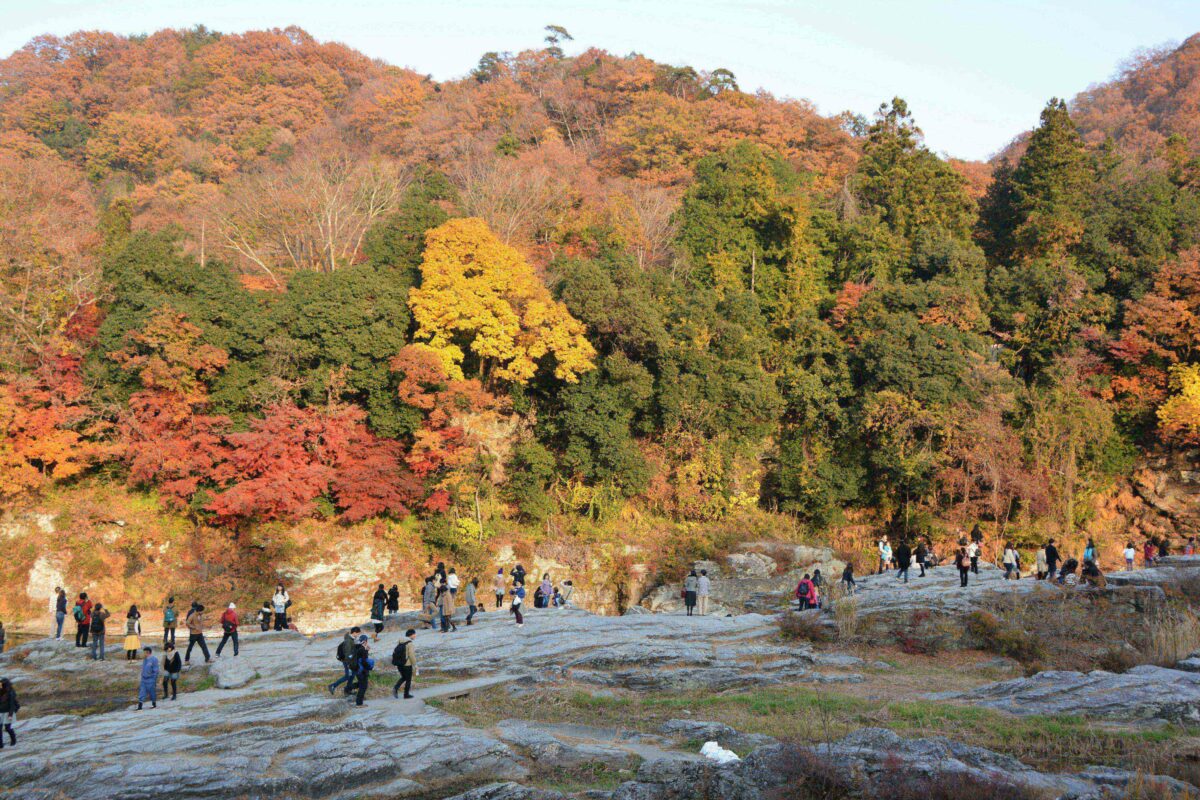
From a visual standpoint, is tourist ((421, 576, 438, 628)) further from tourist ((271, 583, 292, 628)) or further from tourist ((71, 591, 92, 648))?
tourist ((71, 591, 92, 648))

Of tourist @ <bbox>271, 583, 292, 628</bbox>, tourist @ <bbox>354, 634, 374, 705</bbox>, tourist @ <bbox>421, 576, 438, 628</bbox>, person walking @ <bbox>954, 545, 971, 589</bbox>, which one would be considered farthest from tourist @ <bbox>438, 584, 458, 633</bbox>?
person walking @ <bbox>954, 545, 971, 589</bbox>

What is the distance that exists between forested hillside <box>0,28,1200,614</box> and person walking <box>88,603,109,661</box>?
9705mm

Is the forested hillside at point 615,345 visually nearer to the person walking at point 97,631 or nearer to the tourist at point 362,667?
the person walking at point 97,631

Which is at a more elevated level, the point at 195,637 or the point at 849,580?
the point at 195,637

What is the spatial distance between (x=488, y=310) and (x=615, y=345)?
5.64 metres

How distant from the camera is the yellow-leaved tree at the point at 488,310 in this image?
34.1m

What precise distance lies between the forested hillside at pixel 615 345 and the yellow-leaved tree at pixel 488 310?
13cm

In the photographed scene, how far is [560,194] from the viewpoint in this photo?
1738 inches

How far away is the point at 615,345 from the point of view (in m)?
36.6

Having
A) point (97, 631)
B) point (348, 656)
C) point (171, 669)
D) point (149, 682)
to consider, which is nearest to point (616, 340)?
point (97, 631)

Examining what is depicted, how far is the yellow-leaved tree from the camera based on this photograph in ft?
112

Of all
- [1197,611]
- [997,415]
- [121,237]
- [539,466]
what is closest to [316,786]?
[1197,611]

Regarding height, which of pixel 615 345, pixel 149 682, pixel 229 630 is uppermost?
pixel 615 345

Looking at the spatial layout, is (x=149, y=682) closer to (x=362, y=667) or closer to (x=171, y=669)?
(x=171, y=669)
